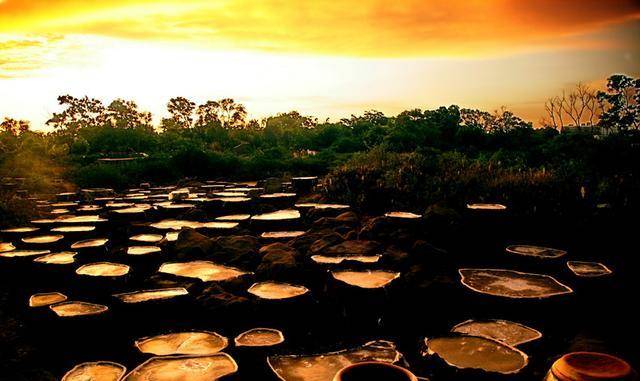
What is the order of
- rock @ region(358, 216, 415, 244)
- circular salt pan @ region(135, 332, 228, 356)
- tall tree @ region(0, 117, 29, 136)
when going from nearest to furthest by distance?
1. circular salt pan @ region(135, 332, 228, 356)
2. rock @ region(358, 216, 415, 244)
3. tall tree @ region(0, 117, 29, 136)

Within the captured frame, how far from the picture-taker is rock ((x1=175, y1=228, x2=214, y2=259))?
6438mm

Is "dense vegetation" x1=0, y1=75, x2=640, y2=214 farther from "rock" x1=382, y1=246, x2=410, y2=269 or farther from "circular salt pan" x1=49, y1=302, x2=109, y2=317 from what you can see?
"circular salt pan" x1=49, y1=302, x2=109, y2=317

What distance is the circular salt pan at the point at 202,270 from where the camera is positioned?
562 centimetres

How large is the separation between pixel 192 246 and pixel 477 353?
4400mm

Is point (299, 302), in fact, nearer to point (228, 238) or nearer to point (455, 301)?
point (455, 301)

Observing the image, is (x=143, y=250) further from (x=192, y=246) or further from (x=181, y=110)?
(x=181, y=110)

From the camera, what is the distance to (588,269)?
5.18m

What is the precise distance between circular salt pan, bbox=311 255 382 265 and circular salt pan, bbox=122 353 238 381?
248 centimetres

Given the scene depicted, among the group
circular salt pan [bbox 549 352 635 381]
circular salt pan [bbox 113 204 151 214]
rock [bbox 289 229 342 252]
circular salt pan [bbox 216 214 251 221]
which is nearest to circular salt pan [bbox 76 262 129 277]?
rock [bbox 289 229 342 252]

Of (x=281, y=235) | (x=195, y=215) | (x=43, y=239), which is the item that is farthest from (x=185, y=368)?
(x=195, y=215)

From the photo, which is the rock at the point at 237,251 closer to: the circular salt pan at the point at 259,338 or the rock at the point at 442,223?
the circular salt pan at the point at 259,338

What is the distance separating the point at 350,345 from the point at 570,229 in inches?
158

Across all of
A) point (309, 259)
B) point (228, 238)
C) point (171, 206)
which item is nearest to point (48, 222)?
point (171, 206)

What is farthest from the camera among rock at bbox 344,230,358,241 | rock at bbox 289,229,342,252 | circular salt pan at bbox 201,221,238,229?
circular salt pan at bbox 201,221,238,229
